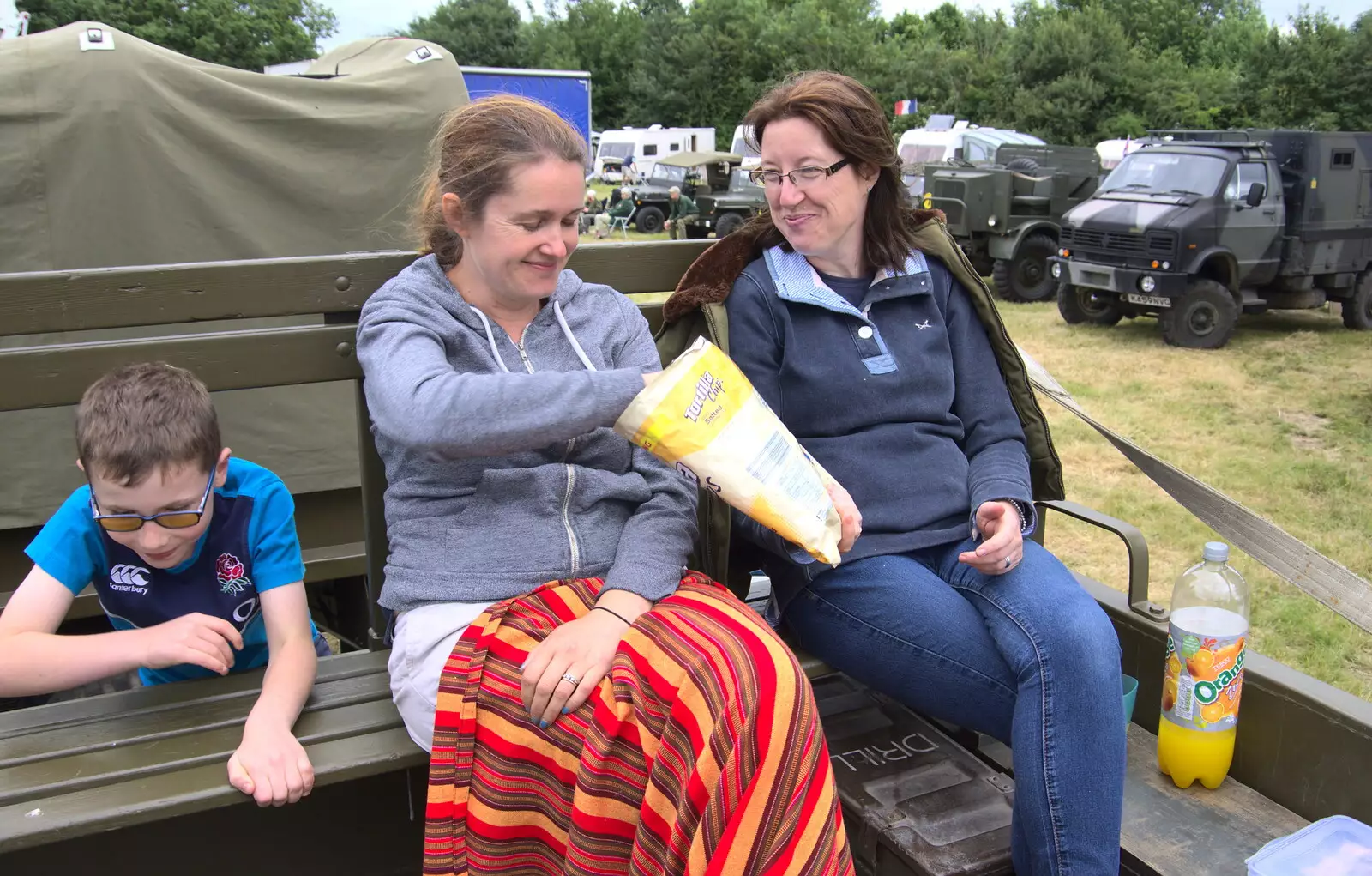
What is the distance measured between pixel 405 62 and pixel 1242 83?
33.5 m

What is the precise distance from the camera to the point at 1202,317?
10195mm

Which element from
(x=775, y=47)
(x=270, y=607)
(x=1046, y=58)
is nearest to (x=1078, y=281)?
(x=270, y=607)

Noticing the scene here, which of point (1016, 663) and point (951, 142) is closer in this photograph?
point (1016, 663)

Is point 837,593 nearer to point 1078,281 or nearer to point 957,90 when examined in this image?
point 1078,281

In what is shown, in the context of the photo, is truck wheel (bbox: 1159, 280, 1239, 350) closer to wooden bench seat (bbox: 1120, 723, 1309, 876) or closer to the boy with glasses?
wooden bench seat (bbox: 1120, 723, 1309, 876)

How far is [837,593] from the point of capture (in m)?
2.19

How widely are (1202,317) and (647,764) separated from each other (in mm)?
9948

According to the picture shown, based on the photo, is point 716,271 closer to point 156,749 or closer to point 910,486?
point 910,486

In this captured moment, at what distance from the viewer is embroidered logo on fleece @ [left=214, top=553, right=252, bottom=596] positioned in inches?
78.7

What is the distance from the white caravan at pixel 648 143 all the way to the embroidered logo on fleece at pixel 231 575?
36.8 metres

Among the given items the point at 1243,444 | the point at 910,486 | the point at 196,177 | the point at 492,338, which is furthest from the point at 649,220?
the point at 492,338

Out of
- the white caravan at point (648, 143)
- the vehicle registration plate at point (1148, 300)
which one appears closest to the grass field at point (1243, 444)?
the vehicle registration plate at point (1148, 300)

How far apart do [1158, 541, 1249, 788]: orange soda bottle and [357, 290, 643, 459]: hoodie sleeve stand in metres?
1.30

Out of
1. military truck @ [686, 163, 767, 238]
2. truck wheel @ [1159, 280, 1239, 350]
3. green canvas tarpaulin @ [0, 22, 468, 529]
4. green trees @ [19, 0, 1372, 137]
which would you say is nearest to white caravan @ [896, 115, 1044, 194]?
military truck @ [686, 163, 767, 238]
